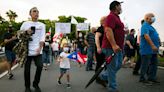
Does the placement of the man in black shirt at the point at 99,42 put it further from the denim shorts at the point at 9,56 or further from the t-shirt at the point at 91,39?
the t-shirt at the point at 91,39

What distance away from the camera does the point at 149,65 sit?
11.5m

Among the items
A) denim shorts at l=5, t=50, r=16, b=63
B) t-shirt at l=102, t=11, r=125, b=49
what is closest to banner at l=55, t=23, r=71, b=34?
denim shorts at l=5, t=50, r=16, b=63

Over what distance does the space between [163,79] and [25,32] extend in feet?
14.7

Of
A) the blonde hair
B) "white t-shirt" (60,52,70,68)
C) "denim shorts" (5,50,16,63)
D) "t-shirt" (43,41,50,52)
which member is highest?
the blonde hair

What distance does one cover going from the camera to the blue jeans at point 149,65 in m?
11.1

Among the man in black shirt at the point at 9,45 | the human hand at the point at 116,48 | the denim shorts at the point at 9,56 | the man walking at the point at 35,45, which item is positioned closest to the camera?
the human hand at the point at 116,48

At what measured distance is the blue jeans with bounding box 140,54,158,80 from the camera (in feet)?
36.5

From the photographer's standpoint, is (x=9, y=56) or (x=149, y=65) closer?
(x=149, y=65)

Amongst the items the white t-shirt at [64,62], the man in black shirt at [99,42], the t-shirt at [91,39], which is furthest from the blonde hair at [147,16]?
the t-shirt at [91,39]

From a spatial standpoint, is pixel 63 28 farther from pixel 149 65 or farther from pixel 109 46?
pixel 109 46

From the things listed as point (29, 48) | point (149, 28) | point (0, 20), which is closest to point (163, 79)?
point (149, 28)

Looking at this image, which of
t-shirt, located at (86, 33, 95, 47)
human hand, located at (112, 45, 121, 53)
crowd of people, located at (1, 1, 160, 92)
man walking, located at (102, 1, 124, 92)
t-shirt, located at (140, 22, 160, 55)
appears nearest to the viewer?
human hand, located at (112, 45, 121, 53)

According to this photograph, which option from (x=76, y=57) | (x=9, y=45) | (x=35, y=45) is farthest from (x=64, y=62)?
(x=9, y=45)

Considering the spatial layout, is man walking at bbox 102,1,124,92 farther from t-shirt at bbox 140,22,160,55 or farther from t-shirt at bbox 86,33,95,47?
t-shirt at bbox 86,33,95,47
